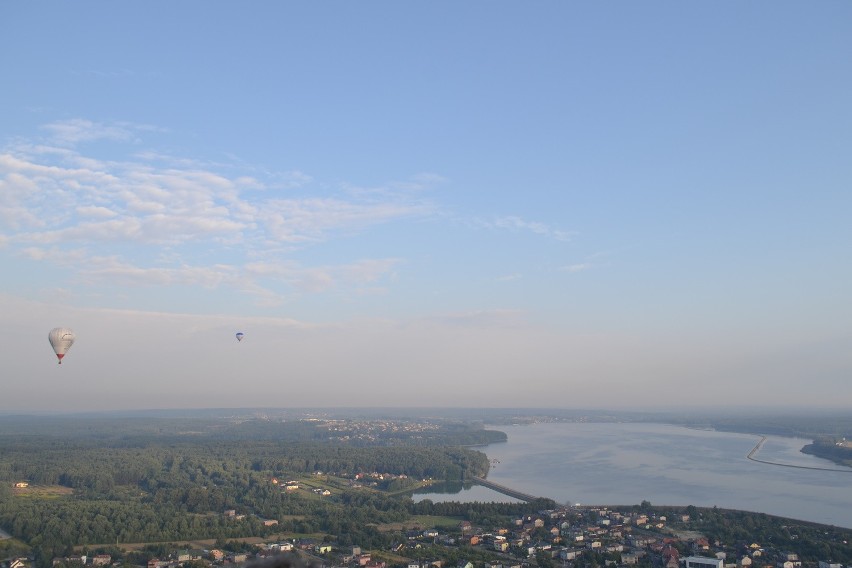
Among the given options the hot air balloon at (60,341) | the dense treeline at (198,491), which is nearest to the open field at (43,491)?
the dense treeline at (198,491)

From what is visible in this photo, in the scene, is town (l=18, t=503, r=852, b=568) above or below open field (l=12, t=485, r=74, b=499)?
above

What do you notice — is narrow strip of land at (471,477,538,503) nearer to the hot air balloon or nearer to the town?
the town

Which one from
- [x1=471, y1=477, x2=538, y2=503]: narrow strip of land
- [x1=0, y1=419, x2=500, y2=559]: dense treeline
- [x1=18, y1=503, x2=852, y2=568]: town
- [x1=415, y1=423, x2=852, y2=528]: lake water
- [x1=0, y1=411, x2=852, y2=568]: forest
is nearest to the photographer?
[x1=18, y1=503, x2=852, y2=568]: town

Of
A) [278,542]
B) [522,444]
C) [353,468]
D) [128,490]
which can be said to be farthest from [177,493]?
[522,444]

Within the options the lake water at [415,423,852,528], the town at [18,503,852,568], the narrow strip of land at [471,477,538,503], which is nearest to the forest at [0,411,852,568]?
the town at [18,503,852,568]

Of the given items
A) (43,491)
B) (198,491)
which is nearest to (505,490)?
(198,491)

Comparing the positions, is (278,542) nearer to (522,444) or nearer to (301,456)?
(301,456)

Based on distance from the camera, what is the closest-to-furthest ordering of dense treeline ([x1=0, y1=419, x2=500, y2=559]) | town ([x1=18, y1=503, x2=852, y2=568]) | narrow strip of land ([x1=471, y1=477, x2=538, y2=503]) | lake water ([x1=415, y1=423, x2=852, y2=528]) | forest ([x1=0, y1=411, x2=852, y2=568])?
town ([x1=18, y1=503, x2=852, y2=568]), forest ([x1=0, y1=411, x2=852, y2=568]), dense treeline ([x1=0, y1=419, x2=500, y2=559]), lake water ([x1=415, y1=423, x2=852, y2=528]), narrow strip of land ([x1=471, y1=477, x2=538, y2=503])

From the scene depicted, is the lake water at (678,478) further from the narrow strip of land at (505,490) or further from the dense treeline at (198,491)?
the dense treeline at (198,491)

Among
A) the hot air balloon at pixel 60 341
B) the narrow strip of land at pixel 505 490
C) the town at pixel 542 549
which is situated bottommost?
the narrow strip of land at pixel 505 490

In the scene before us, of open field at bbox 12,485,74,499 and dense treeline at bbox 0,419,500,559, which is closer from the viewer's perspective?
dense treeline at bbox 0,419,500,559
